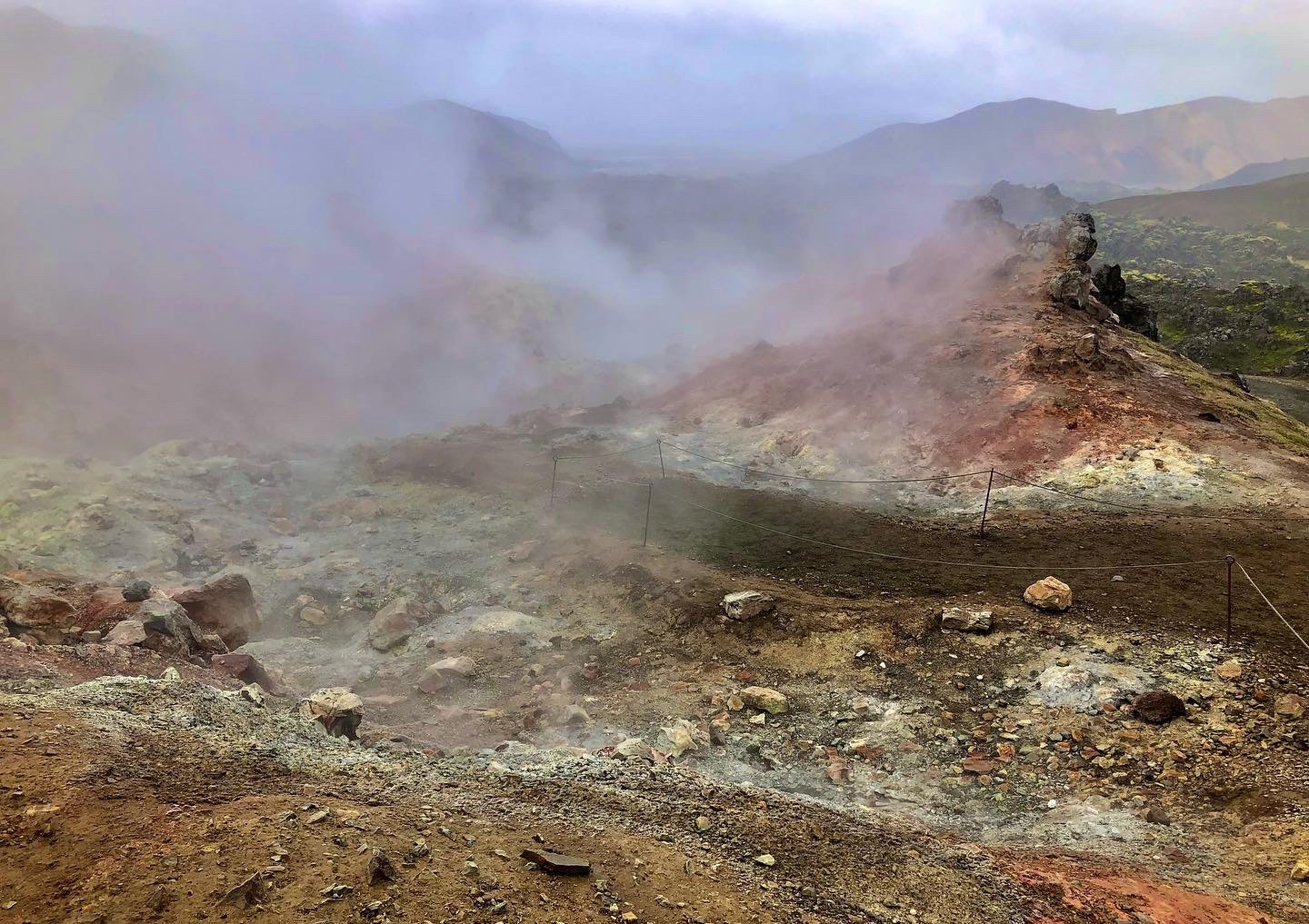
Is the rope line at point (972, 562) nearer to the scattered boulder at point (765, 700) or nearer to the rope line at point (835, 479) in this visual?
the rope line at point (835, 479)

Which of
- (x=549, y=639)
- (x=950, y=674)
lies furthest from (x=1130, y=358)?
(x=549, y=639)

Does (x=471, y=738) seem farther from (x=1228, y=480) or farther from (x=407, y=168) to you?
(x=407, y=168)

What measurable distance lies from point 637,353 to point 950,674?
898 inches

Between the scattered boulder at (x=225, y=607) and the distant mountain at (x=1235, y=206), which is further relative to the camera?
the distant mountain at (x=1235, y=206)

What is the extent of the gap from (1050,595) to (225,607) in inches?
447

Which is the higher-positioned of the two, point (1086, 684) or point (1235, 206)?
point (1235, 206)

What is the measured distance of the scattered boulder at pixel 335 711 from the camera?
6902 mm

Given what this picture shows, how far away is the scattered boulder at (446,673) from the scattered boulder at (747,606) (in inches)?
145

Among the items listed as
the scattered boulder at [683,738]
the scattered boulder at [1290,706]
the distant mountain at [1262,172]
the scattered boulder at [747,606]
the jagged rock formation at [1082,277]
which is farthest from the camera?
the distant mountain at [1262,172]

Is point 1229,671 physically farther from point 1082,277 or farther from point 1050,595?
point 1082,277

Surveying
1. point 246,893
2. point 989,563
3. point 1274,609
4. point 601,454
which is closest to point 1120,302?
point 989,563

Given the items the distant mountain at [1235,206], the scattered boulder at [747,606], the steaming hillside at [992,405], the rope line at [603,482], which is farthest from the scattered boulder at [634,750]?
the distant mountain at [1235,206]

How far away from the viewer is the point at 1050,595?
9711 mm

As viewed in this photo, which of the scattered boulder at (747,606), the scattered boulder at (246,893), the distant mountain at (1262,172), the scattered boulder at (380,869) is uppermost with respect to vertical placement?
the distant mountain at (1262,172)
